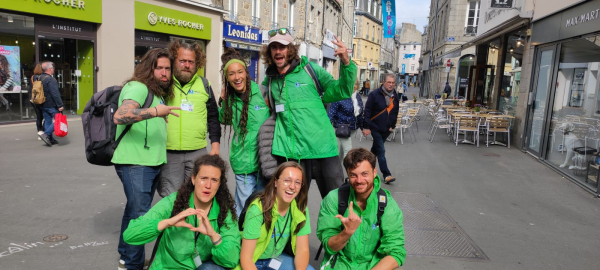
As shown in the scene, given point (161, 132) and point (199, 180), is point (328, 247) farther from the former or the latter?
point (161, 132)

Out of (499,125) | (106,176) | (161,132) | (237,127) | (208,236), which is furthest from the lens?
(499,125)

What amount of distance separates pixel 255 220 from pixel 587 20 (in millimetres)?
7317

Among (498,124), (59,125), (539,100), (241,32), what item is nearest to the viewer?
(59,125)

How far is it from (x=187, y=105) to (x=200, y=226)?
1.24 metres

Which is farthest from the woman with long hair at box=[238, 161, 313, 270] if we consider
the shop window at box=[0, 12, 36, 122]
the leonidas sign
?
the leonidas sign

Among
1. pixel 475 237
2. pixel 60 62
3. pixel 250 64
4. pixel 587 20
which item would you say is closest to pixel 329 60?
pixel 250 64

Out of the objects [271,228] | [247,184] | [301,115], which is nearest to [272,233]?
Answer: [271,228]

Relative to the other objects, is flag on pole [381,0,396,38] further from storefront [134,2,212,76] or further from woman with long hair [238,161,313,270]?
woman with long hair [238,161,313,270]

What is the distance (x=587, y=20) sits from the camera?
7.30 meters

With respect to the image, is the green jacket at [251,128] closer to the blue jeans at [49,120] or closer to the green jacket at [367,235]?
the green jacket at [367,235]

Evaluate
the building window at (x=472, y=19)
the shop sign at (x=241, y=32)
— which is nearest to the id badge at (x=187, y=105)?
the shop sign at (x=241, y=32)

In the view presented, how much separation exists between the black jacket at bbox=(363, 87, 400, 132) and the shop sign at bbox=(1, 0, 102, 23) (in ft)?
29.9

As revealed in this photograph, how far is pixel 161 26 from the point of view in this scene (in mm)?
14984

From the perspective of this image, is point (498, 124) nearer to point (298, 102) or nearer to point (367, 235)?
point (298, 102)
